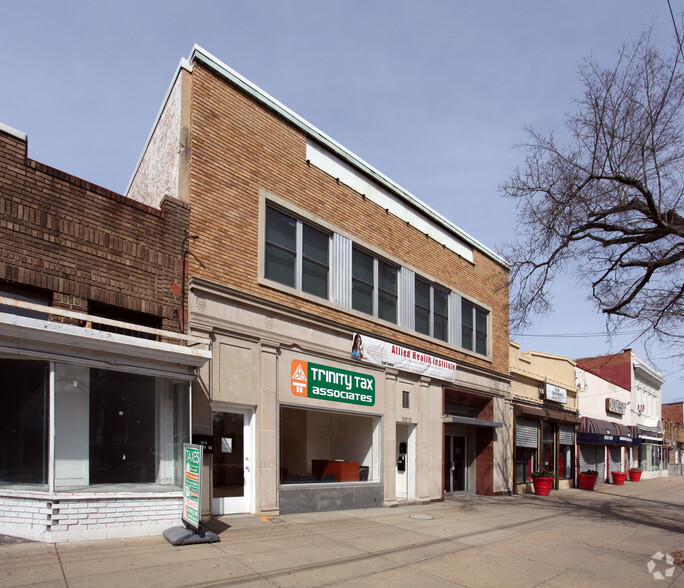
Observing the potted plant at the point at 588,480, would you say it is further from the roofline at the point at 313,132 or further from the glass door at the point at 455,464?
the roofline at the point at 313,132

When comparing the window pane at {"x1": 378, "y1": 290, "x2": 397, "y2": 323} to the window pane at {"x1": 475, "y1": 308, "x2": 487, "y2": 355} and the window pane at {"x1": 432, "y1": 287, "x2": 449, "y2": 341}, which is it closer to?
the window pane at {"x1": 432, "y1": 287, "x2": 449, "y2": 341}

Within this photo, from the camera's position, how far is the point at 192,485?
864 centimetres

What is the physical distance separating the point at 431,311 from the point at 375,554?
1049 cm

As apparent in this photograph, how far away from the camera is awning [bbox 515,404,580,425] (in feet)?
74.1

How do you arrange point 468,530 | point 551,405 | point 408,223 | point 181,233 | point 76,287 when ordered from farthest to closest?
point 551,405 → point 408,223 → point 468,530 → point 181,233 → point 76,287

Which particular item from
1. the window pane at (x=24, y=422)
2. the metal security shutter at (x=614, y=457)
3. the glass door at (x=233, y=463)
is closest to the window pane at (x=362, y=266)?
the glass door at (x=233, y=463)

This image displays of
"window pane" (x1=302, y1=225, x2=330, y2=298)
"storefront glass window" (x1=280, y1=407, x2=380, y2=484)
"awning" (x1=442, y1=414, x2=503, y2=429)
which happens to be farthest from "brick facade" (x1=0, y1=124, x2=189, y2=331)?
"awning" (x1=442, y1=414, x2=503, y2=429)

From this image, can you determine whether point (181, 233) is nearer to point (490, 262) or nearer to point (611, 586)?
point (611, 586)

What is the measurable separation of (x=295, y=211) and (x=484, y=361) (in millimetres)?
10967

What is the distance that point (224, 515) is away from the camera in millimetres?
10961

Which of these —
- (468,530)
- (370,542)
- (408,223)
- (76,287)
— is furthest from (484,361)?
(76,287)

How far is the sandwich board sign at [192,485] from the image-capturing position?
27.6ft

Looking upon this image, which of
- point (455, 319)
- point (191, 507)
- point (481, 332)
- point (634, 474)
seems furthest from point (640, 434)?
point (191, 507)

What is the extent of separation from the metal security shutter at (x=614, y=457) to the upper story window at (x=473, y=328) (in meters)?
19.4
